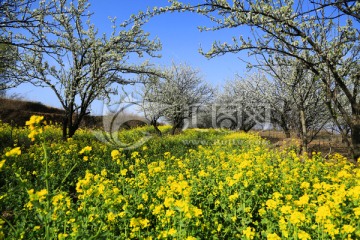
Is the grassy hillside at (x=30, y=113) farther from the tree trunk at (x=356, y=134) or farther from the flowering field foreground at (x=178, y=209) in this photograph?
the tree trunk at (x=356, y=134)

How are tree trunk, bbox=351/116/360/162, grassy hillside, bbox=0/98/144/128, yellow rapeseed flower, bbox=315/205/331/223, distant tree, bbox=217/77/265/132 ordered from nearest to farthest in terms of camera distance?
yellow rapeseed flower, bbox=315/205/331/223, tree trunk, bbox=351/116/360/162, grassy hillside, bbox=0/98/144/128, distant tree, bbox=217/77/265/132

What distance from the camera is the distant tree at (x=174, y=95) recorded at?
24.9 metres

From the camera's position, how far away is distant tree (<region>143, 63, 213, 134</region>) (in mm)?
24875

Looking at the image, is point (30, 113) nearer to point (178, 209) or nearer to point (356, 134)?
point (356, 134)

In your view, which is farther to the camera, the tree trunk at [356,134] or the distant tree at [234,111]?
the distant tree at [234,111]

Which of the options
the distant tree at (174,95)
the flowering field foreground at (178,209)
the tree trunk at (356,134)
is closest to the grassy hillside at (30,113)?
the distant tree at (174,95)

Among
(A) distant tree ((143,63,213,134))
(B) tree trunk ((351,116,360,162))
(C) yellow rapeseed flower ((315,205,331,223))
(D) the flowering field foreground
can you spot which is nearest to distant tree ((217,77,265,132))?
(A) distant tree ((143,63,213,134))

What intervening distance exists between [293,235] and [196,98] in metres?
26.1

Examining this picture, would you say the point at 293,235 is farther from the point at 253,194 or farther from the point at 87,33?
the point at 87,33

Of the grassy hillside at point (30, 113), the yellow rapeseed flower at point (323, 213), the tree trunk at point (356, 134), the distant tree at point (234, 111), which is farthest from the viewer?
the distant tree at point (234, 111)

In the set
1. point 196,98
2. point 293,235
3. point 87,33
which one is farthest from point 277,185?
point 196,98

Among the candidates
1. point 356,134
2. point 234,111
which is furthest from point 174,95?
point 356,134

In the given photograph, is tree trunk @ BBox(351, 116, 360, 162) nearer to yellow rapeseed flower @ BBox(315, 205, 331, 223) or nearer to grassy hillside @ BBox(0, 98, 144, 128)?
yellow rapeseed flower @ BBox(315, 205, 331, 223)

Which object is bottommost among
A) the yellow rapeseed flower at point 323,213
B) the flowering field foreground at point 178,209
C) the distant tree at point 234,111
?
the flowering field foreground at point 178,209
